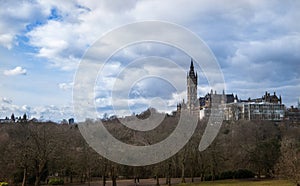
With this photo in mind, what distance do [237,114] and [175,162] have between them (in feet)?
266

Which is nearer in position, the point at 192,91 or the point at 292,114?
the point at 192,91

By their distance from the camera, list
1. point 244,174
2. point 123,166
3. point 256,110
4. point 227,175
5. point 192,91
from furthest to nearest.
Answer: point 256,110 → point 192,91 → point 244,174 → point 227,175 → point 123,166

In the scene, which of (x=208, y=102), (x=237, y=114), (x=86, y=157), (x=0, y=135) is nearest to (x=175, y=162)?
(x=86, y=157)

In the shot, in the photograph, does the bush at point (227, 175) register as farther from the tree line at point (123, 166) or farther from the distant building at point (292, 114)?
the distant building at point (292, 114)

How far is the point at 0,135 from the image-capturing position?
4391 centimetres

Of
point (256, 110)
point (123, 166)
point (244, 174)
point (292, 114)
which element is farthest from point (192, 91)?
point (123, 166)

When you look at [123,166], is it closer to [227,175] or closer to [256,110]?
[227,175]

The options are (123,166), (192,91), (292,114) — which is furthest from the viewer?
(292,114)

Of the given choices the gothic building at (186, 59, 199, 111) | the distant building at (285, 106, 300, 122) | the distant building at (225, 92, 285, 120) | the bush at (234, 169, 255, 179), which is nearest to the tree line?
the bush at (234, 169, 255, 179)

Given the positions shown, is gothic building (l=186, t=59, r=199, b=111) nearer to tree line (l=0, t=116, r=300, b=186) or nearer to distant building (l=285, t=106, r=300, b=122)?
distant building (l=285, t=106, r=300, b=122)

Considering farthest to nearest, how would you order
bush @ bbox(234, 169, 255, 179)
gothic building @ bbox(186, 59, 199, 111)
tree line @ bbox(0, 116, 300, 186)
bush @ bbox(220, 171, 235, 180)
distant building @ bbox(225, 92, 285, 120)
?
1. distant building @ bbox(225, 92, 285, 120)
2. gothic building @ bbox(186, 59, 199, 111)
3. bush @ bbox(234, 169, 255, 179)
4. bush @ bbox(220, 171, 235, 180)
5. tree line @ bbox(0, 116, 300, 186)

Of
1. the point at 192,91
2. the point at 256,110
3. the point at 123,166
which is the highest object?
the point at 192,91

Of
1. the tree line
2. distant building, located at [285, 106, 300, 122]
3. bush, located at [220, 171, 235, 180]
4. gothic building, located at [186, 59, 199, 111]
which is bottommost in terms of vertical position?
bush, located at [220, 171, 235, 180]

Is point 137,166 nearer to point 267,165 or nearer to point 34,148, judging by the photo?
point 34,148
